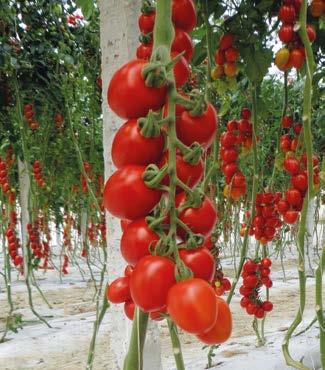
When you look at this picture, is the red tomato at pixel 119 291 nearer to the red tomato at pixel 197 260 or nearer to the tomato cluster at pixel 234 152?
the red tomato at pixel 197 260

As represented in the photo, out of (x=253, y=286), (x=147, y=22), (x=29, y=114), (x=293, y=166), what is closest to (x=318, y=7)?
(x=293, y=166)

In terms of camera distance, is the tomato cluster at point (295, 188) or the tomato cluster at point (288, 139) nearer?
the tomato cluster at point (295, 188)

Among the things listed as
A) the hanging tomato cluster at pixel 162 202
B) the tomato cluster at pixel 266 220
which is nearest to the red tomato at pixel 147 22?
the hanging tomato cluster at pixel 162 202

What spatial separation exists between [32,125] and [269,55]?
164 centimetres

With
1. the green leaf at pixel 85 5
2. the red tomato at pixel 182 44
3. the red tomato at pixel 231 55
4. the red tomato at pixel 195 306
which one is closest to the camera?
the red tomato at pixel 195 306

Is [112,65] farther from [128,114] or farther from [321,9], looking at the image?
[128,114]

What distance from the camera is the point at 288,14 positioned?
680 mm

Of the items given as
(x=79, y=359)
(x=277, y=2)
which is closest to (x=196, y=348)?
(x=79, y=359)

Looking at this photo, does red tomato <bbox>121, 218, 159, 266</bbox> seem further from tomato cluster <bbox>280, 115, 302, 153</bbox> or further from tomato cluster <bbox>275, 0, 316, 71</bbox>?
tomato cluster <bbox>280, 115, 302, 153</bbox>

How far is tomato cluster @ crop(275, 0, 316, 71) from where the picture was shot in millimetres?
678

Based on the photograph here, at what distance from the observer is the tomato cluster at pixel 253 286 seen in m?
1.18

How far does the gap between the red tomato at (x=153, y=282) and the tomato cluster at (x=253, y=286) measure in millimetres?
948

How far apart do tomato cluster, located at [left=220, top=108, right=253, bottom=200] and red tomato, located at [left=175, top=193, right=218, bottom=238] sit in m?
0.68

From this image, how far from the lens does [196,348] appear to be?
8.63 ft
